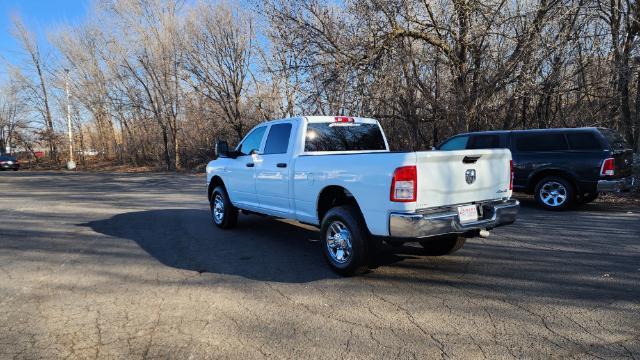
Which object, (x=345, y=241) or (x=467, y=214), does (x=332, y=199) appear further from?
(x=467, y=214)


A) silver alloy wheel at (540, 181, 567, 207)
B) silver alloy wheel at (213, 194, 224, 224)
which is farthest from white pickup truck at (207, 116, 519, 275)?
silver alloy wheel at (540, 181, 567, 207)

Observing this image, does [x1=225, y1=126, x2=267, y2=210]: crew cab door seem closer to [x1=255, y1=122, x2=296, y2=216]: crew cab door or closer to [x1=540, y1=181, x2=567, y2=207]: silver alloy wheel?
[x1=255, y1=122, x2=296, y2=216]: crew cab door

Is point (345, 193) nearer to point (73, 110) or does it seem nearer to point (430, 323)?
point (430, 323)

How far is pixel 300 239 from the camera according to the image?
6938 mm

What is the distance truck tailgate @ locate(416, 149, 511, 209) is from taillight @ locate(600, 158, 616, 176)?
4.68 meters

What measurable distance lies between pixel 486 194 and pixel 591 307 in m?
1.54

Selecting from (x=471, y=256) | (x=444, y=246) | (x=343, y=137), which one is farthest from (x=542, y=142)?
(x=343, y=137)

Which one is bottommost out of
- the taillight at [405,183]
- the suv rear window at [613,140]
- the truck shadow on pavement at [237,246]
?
the truck shadow on pavement at [237,246]

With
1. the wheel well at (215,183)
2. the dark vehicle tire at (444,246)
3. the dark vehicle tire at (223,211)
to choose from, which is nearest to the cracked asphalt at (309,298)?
the dark vehicle tire at (444,246)

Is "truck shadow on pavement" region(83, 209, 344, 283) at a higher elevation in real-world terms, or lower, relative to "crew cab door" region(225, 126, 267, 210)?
lower

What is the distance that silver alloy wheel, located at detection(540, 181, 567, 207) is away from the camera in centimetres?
914

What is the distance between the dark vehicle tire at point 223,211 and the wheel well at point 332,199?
2.76 m

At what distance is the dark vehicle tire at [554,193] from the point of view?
9.01 meters

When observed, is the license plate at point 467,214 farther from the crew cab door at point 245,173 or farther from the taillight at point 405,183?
the crew cab door at point 245,173
